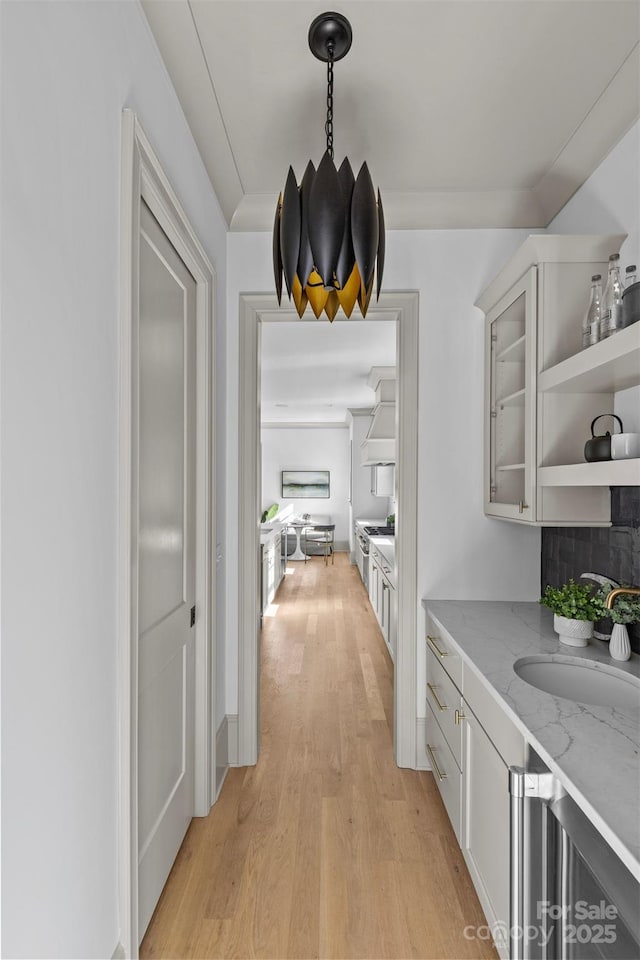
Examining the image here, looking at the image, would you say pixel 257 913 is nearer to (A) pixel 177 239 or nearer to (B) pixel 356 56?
(A) pixel 177 239

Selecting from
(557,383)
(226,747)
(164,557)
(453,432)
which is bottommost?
(226,747)

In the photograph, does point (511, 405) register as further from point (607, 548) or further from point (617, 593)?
point (617, 593)

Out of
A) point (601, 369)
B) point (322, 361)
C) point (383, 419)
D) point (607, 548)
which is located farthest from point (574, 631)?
point (383, 419)

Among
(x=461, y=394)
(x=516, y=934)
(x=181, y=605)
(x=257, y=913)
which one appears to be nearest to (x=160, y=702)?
(x=181, y=605)

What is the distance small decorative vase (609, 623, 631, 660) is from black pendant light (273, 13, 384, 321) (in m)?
1.32

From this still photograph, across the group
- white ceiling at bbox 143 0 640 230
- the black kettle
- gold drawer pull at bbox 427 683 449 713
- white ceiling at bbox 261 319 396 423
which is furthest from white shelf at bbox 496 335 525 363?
gold drawer pull at bbox 427 683 449 713

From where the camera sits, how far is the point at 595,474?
1.66 meters

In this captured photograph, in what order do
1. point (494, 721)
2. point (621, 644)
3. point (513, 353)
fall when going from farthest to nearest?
point (513, 353)
point (621, 644)
point (494, 721)

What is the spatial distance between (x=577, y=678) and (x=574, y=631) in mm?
169

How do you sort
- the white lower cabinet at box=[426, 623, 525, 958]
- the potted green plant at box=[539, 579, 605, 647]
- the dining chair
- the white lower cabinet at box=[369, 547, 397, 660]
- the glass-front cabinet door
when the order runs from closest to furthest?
the white lower cabinet at box=[426, 623, 525, 958] < the potted green plant at box=[539, 579, 605, 647] < the glass-front cabinet door < the white lower cabinet at box=[369, 547, 397, 660] < the dining chair

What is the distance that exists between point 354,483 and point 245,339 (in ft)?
21.3

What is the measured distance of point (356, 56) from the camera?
1.66m

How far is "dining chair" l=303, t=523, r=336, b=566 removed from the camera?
953 centimetres

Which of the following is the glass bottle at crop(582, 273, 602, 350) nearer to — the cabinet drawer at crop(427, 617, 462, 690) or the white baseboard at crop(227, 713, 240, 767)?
the cabinet drawer at crop(427, 617, 462, 690)
